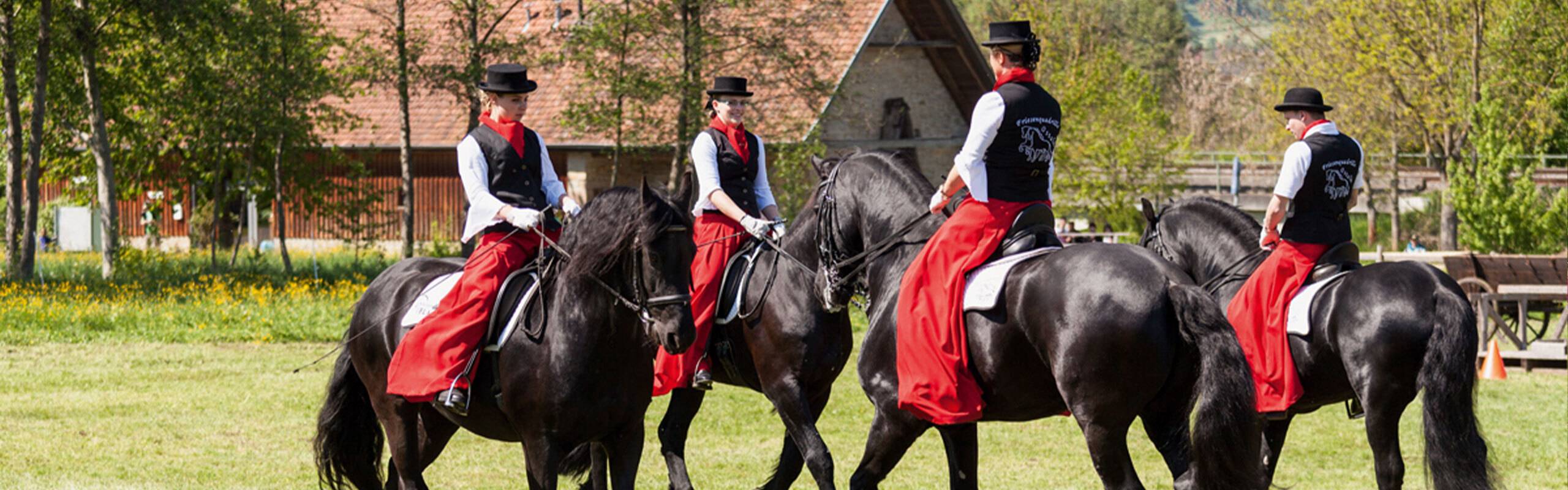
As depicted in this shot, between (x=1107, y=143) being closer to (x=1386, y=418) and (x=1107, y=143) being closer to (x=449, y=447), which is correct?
(x=449, y=447)

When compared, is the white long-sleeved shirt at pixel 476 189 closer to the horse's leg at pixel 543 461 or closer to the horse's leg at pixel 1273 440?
the horse's leg at pixel 543 461

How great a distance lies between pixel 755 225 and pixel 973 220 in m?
1.67

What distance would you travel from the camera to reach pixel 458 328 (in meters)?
6.43

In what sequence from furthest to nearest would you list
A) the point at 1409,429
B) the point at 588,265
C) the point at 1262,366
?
1. the point at 1409,429
2. the point at 1262,366
3. the point at 588,265

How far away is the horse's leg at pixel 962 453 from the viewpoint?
654cm

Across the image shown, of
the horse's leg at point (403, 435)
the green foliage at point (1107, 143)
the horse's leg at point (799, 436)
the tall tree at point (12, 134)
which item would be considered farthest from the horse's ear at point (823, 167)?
the green foliage at point (1107, 143)

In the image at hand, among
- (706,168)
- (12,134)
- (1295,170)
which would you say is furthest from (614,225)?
(12,134)

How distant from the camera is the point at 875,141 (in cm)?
3088

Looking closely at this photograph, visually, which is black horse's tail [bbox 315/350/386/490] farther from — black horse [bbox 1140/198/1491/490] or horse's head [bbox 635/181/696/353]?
black horse [bbox 1140/198/1491/490]

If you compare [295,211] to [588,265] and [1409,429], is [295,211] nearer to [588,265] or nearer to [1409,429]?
[1409,429]

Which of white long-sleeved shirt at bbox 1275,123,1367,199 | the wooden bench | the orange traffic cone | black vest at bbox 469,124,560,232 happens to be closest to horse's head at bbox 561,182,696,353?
black vest at bbox 469,124,560,232

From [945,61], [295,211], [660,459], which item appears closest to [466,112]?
[295,211]

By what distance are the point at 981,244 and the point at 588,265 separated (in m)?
1.62

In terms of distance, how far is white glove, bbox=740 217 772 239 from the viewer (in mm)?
7668
